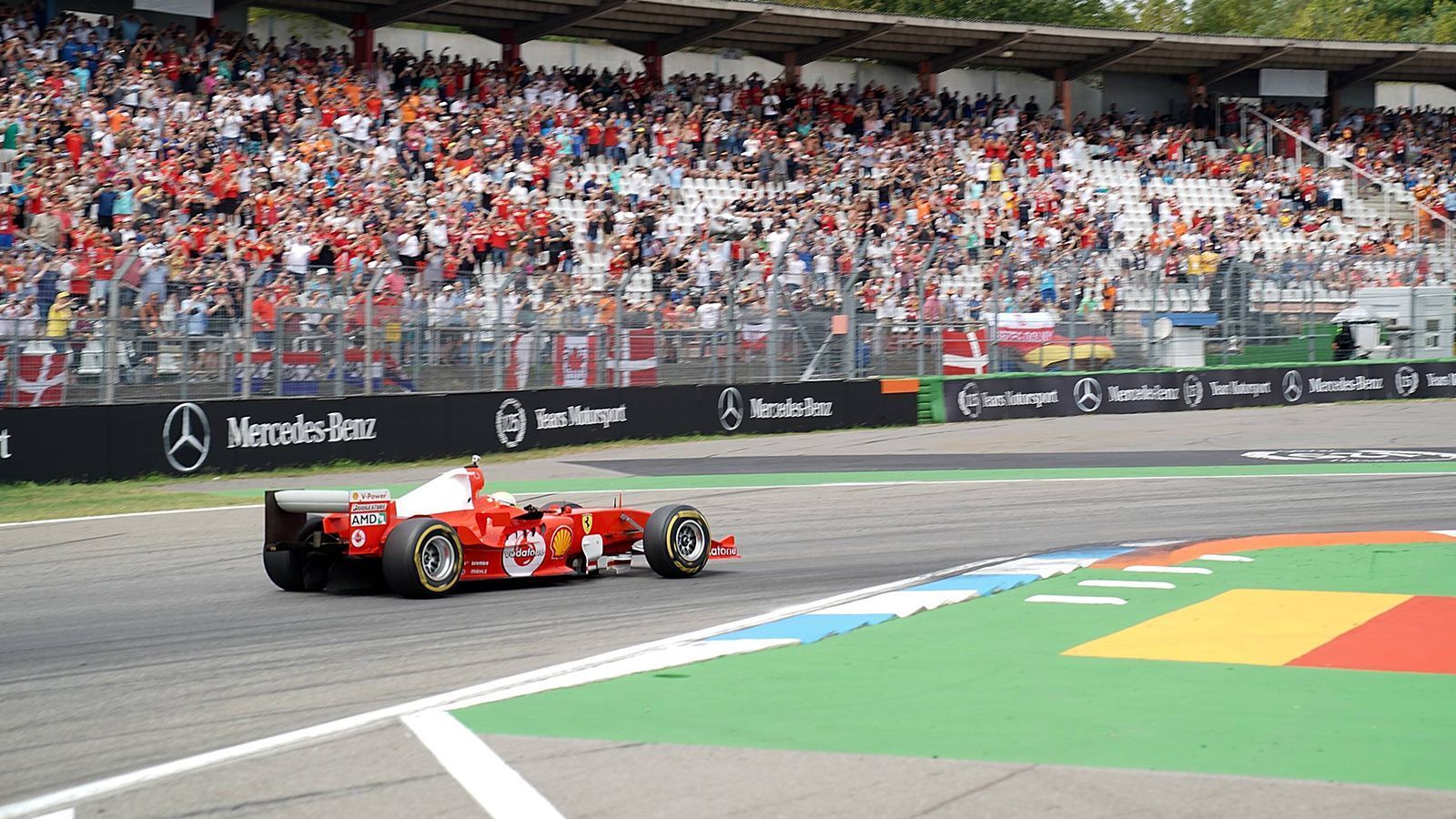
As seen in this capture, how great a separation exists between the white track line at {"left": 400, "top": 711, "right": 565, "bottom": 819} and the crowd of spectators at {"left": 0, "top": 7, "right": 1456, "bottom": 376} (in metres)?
12.0

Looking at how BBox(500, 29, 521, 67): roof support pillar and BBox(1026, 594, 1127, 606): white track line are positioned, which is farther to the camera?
BBox(500, 29, 521, 67): roof support pillar

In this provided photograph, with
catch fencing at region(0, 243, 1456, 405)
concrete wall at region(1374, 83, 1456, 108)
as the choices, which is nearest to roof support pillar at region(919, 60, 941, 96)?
catch fencing at region(0, 243, 1456, 405)

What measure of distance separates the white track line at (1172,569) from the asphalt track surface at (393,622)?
4.14 feet

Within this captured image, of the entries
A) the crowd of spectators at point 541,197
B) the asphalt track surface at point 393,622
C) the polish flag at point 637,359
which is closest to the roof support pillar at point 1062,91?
the crowd of spectators at point 541,197

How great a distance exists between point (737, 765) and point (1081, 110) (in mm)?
38587

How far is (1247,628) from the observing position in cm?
799

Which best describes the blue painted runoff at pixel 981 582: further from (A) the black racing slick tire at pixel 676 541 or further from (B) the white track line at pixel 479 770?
(B) the white track line at pixel 479 770

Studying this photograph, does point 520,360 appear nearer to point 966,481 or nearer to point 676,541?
point 966,481

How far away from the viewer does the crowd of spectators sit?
Answer: 1977 centimetres

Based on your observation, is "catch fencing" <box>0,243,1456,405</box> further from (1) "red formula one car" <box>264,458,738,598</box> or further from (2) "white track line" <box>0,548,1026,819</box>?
(2) "white track line" <box>0,548,1026,819</box>

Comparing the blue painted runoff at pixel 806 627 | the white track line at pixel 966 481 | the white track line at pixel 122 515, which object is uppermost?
the blue painted runoff at pixel 806 627

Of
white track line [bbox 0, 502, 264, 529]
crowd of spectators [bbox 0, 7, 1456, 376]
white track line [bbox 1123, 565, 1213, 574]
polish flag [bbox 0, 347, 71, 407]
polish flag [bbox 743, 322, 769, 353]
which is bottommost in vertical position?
white track line [bbox 1123, 565, 1213, 574]

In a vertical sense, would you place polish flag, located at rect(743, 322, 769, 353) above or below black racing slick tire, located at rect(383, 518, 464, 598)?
above

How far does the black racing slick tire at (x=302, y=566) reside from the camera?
9500 millimetres
